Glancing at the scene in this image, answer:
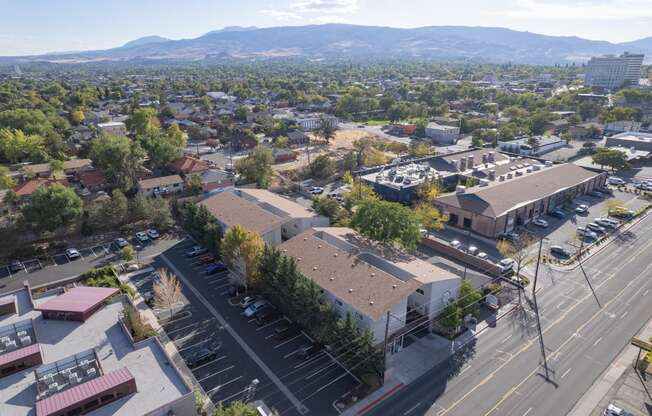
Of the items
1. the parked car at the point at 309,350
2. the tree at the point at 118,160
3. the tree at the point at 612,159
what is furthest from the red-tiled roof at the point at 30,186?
the tree at the point at 612,159

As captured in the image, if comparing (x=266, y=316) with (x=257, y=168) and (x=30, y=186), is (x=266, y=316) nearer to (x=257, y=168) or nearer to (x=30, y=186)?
(x=257, y=168)

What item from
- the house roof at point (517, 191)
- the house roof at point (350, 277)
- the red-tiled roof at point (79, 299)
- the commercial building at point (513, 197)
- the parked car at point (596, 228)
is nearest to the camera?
the house roof at point (350, 277)

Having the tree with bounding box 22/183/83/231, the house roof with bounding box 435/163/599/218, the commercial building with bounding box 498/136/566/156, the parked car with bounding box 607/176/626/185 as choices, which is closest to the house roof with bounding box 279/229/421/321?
the house roof with bounding box 435/163/599/218

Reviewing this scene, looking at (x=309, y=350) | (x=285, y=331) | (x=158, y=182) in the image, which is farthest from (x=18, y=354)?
(x=158, y=182)

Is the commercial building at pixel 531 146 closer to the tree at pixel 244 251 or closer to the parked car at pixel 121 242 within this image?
the tree at pixel 244 251

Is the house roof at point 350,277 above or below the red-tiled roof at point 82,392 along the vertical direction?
above
